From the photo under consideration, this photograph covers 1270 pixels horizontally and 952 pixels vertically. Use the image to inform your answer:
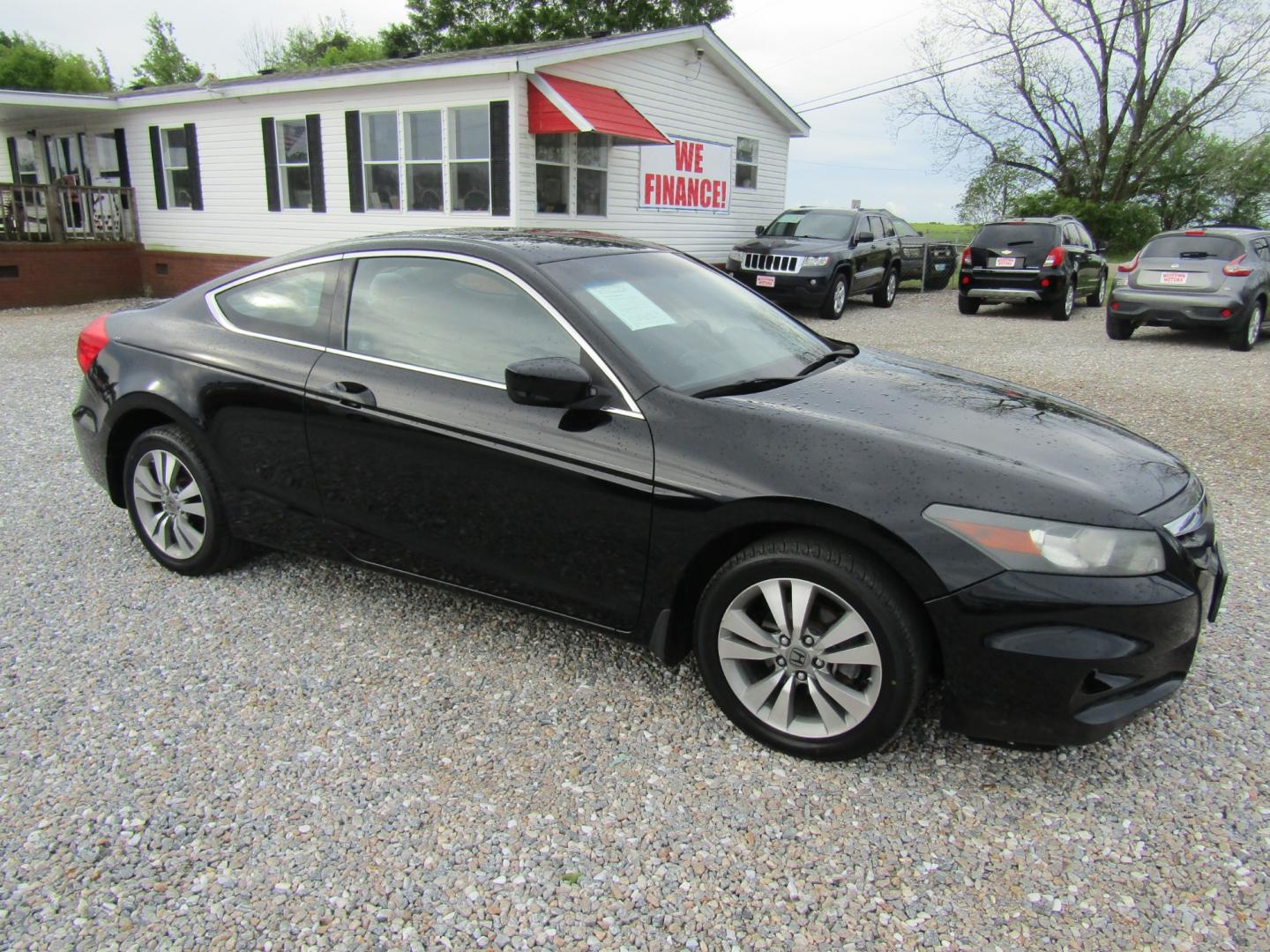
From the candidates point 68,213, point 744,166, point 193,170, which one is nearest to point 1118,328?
point 744,166

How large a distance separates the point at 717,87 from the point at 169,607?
643 inches

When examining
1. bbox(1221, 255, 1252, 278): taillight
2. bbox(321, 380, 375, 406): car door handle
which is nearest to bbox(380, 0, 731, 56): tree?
bbox(1221, 255, 1252, 278): taillight

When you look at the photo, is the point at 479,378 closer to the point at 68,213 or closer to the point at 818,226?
the point at 818,226

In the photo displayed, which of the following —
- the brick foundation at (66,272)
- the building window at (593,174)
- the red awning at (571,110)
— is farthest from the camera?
the brick foundation at (66,272)

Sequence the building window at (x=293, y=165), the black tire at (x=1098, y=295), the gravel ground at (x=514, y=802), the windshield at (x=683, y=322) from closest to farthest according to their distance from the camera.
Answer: the gravel ground at (x=514, y=802) < the windshield at (x=683, y=322) < the building window at (x=293, y=165) < the black tire at (x=1098, y=295)

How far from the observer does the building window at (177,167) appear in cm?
1656

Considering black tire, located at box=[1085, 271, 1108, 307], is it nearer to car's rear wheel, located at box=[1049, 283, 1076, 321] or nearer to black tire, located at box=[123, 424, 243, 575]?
car's rear wheel, located at box=[1049, 283, 1076, 321]

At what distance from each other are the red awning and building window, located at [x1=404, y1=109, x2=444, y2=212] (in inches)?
65.8

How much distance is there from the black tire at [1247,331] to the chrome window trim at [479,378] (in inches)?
454

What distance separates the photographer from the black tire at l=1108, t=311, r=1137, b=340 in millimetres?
12289

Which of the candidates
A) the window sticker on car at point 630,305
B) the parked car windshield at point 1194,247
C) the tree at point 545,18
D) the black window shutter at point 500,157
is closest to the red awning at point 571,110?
the black window shutter at point 500,157

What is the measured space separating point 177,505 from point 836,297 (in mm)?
11917

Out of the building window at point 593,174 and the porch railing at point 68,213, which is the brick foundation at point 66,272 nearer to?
the porch railing at point 68,213

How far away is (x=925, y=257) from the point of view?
1956cm
